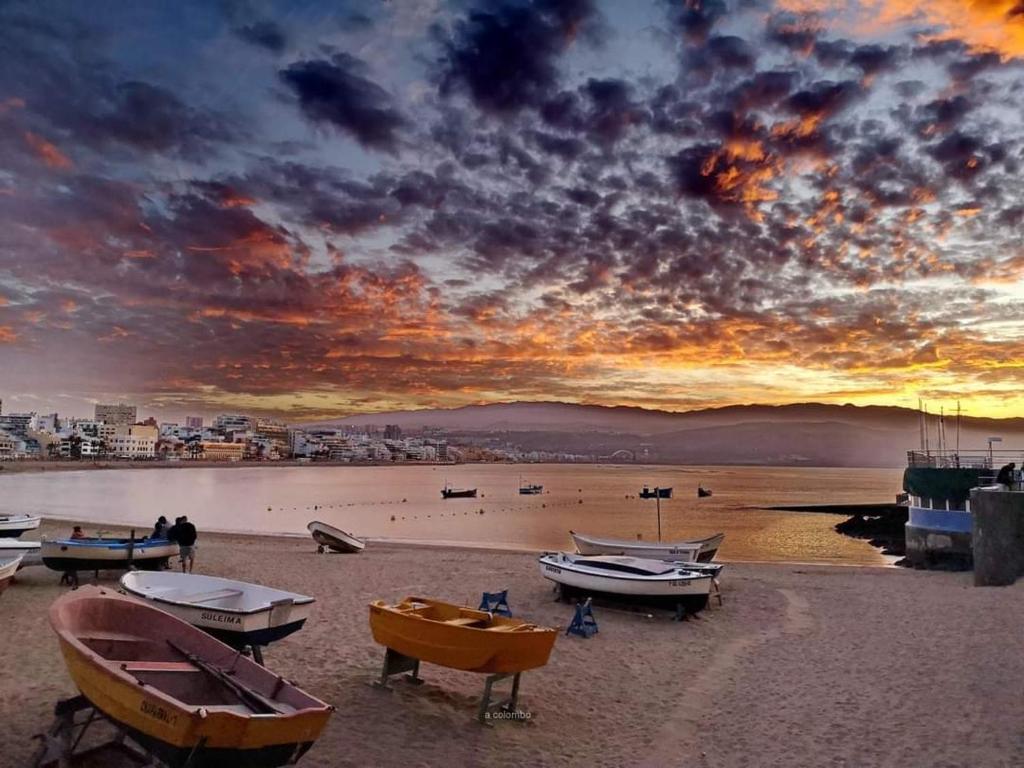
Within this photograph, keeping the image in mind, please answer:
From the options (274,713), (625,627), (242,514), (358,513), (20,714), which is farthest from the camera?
(358,513)

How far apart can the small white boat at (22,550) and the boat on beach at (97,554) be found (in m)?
0.77

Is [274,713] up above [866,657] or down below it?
above

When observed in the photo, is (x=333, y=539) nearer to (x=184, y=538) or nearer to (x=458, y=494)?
(x=184, y=538)

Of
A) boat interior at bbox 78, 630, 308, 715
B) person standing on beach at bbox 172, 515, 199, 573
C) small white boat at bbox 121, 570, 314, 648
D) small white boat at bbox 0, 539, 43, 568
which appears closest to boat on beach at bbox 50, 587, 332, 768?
boat interior at bbox 78, 630, 308, 715

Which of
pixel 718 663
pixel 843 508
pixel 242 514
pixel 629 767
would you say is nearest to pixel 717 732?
pixel 629 767

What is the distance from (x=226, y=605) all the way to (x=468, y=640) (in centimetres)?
450

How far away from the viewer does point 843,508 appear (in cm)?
8862

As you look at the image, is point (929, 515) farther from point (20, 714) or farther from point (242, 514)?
point (242, 514)

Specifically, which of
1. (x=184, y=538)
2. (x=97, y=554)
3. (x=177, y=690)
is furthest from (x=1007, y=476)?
(x=97, y=554)

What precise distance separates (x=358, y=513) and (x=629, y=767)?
221ft

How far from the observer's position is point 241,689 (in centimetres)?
730

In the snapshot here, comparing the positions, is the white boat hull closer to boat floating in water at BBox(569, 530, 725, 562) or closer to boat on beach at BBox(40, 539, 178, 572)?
boat floating in water at BBox(569, 530, 725, 562)

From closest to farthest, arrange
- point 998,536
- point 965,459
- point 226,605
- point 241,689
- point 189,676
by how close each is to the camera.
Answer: point 241,689 → point 189,676 → point 226,605 → point 998,536 → point 965,459

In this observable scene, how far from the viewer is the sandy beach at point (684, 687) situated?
351 inches
